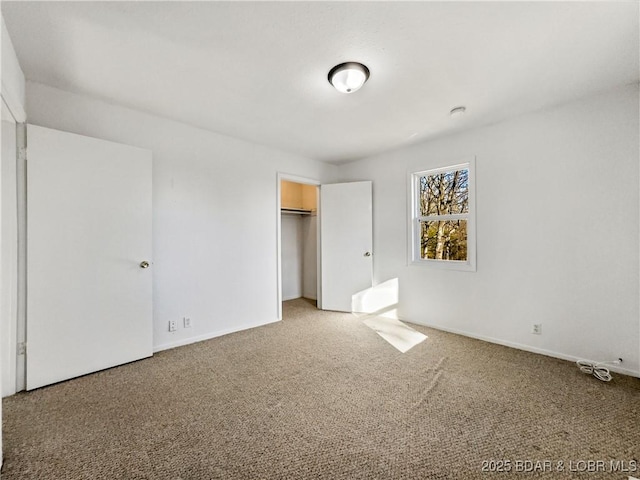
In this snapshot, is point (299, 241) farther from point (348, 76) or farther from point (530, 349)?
point (530, 349)

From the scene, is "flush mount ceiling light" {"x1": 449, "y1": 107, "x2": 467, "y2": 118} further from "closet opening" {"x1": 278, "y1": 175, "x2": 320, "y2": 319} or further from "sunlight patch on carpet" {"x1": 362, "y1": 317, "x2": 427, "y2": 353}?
"closet opening" {"x1": 278, "y1": 175, "x2": 320, "y2": 319}

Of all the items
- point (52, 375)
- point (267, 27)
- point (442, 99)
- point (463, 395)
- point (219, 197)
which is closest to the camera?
point (267, 27)

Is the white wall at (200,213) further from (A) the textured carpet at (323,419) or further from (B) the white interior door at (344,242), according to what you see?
(B) the white interior door at (344,242)

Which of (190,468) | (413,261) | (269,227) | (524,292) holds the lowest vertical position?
(190,468)

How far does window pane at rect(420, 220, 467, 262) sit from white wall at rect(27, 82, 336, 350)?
207cm

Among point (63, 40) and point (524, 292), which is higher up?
point (63, 40)

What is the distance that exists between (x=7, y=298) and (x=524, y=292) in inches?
177

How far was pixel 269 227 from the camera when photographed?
3.89 metres

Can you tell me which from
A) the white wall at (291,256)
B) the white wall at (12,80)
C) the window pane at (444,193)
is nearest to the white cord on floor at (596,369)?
the window pane at (444,193)

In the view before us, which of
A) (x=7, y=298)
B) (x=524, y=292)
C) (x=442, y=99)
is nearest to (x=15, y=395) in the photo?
(x=7, y=298)

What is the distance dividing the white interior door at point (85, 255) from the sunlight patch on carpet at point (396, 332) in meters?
2.52

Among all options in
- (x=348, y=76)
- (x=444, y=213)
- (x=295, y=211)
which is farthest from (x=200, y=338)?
(x=444, y=213)

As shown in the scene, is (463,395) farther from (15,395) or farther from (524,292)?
(15,395)

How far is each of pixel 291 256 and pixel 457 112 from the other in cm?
373
